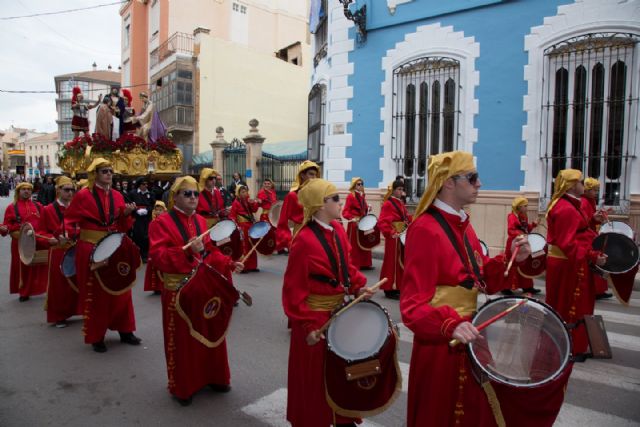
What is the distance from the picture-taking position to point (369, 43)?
14.0 meters

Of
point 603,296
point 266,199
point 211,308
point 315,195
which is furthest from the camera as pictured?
point 266,199

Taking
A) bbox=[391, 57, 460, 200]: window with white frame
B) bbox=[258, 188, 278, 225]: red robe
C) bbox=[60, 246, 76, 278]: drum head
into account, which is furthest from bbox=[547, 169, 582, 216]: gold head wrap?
bbox=[258, 188, 278, 225]: red robe

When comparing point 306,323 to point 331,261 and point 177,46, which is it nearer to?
point 331,261

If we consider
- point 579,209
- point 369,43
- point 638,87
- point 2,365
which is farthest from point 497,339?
point 369,43

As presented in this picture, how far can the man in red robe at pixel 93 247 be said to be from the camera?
5766 mm

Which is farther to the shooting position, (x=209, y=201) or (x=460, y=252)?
(x=209, y=201)

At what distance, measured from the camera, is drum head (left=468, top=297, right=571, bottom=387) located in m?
2.34

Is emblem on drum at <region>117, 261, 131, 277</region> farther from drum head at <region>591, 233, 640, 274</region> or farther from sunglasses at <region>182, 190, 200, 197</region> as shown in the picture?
drum head at <region>591, 233, 640, 274</region>

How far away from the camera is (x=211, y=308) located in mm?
4195

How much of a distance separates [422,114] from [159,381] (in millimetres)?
→ 10390

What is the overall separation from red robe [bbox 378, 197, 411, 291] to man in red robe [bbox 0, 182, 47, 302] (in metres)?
5.77

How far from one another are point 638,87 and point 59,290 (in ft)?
37.4

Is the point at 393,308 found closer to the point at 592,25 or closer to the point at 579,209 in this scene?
the point at 579,209

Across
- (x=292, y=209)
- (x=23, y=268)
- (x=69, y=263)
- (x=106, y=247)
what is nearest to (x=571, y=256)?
(x=292, y=209)
